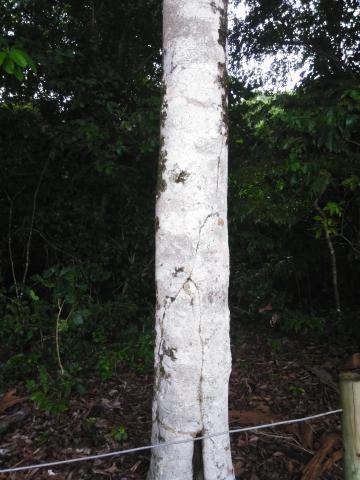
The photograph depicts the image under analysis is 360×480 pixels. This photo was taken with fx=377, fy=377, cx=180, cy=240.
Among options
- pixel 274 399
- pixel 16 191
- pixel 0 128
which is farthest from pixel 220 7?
pixel 16 191

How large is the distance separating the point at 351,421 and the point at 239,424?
1.46 metres

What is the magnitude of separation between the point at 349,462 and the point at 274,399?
1.70 meters

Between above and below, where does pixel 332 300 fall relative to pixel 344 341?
above

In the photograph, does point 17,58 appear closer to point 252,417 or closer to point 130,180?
point 252,417

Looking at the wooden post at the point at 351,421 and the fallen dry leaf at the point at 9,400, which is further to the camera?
the fallen dry leaf at the point at 9,400

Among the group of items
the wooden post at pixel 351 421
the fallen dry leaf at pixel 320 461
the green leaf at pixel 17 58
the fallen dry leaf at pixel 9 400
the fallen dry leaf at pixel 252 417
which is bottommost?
the fallen dry leaf at pixel 320 461

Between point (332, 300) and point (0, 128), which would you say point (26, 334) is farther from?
point (332, 300)

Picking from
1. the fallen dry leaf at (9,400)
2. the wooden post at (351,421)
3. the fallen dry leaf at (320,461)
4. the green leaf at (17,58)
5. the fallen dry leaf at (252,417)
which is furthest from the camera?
the fallen dry leaf at (9,400)

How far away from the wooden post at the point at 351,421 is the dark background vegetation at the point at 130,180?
7.47 ft

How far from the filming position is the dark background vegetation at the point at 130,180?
12.5 ft

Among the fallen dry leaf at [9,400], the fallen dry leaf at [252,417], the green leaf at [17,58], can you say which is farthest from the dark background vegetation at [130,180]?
the green leaf at [17,58]

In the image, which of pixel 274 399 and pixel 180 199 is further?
pixel 274 399

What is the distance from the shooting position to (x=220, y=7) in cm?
195

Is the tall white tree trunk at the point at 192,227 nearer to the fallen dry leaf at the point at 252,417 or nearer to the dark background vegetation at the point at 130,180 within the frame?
the fallen dry leaf at the point at 252,417
